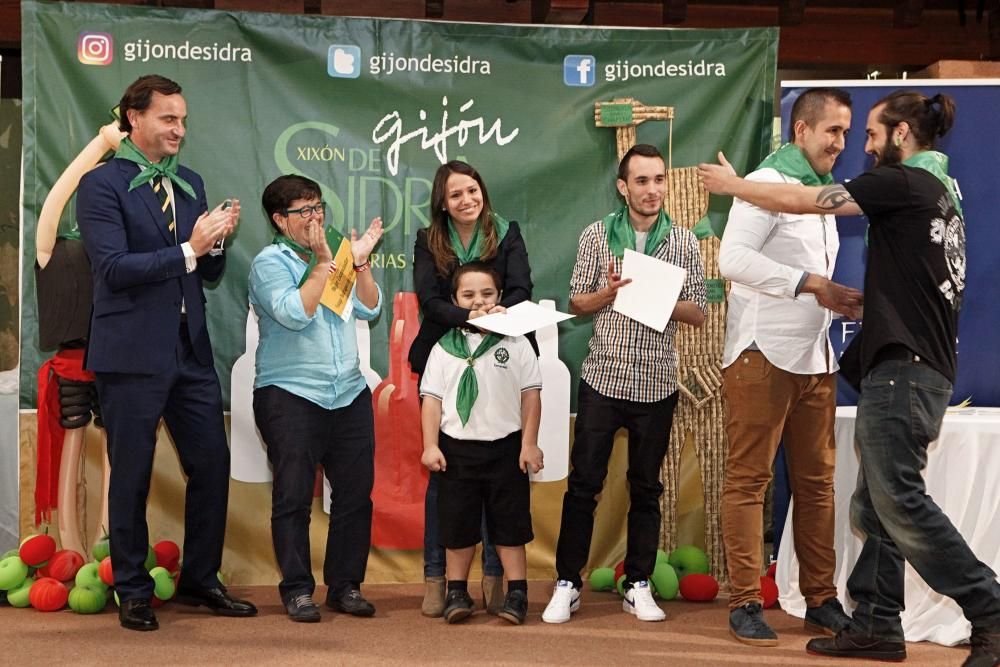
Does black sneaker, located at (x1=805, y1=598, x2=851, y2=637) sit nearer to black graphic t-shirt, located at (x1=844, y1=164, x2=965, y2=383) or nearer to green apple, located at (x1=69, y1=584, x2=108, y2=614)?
black graphic t-shirt, located at (x1=844, y1=164, x2=965, y2=383)

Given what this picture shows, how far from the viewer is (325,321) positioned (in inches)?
147

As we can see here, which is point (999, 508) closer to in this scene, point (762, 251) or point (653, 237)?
point (762, 251)

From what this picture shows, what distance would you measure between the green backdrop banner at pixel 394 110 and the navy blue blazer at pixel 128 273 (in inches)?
26.0

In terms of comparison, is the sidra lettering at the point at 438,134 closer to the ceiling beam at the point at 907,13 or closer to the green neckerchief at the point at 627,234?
the green neckerchief at the point at 627,234

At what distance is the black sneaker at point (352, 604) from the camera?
12.3 ft

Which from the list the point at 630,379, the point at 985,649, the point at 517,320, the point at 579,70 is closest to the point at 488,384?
the point at 517,320

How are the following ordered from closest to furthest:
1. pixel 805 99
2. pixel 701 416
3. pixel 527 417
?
pixel 805 99 → pixel 527 417 → pixel 701 416

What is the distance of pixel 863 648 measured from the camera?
327 cm

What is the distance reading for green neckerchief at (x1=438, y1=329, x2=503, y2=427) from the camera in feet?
11.9

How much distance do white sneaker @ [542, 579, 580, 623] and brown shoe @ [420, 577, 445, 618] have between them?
365 mm

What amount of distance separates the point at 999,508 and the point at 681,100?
6.40 feet

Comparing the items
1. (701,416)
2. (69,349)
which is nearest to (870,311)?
(701,416)

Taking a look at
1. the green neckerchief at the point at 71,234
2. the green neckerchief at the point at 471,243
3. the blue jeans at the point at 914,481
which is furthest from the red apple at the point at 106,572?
the blue jeans at the point at 914,481

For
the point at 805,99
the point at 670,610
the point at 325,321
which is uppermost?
the point at 805,99
